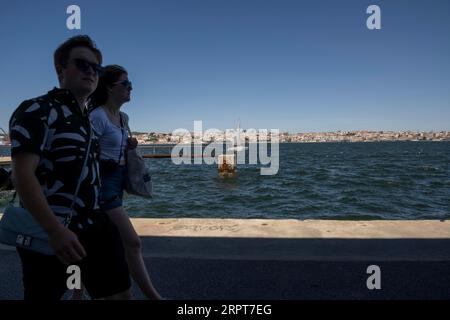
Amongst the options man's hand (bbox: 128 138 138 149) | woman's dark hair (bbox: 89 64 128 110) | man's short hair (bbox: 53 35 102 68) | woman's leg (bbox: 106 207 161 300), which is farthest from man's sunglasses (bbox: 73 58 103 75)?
woman's leg (bbox: 106 207 161 300)

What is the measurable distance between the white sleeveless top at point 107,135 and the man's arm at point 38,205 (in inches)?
37.5

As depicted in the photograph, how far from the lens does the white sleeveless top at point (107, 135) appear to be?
95.6 inches

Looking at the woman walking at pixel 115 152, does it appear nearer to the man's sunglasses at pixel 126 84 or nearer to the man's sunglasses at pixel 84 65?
the man's sunglasses at pixel 126 84

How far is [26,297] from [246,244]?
9.62ft

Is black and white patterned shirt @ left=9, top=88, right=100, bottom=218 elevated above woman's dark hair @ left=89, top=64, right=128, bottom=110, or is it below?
below

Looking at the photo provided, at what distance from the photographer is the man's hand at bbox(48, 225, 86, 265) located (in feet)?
4.90

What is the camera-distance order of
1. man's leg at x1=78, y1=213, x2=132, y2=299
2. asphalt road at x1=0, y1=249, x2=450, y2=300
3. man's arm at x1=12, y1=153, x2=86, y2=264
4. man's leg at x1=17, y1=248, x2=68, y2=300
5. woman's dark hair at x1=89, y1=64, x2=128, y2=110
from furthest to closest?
asphalt road at x1=0, y1=249, x2=450, y2=300 < woman's dark hair at x1=89, y1=64, x2=128, y2=110 < man's leg at x1=78, y1=213, x2=132, y2=299 < man's leg at x1=17, y1=248, x2=68, y2=300 < man's arm at x1=12, y1=153, x2=86, y2=264

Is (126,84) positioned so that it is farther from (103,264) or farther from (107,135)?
(103,264)

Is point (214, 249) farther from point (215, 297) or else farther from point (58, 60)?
point (58, 60)

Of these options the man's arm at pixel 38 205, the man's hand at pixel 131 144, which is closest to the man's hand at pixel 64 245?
the man's arm at pixel 38 205

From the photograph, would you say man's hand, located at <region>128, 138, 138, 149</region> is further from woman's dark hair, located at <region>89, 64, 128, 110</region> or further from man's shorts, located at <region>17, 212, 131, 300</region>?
man's shorts, located at <region>17, 212, 131, 300</region>

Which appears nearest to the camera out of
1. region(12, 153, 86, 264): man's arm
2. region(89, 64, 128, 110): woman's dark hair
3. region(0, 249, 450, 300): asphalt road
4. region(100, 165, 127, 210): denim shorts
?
region(12, 153, 86, 264): man's arm
